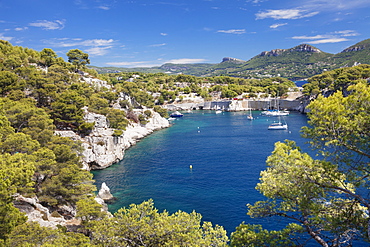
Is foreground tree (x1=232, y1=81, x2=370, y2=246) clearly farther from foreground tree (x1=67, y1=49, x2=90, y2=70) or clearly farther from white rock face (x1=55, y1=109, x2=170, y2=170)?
foreground tree (x1=67, y1=49, x2=90, y2=70)

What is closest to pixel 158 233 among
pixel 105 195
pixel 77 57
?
pixel 105 195

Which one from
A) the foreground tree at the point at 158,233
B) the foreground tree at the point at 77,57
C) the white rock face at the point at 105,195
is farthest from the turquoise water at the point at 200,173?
the foreground tree at the point at 77,57

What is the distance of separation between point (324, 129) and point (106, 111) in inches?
2119

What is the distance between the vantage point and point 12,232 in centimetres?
1451

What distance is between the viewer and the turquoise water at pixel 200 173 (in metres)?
31.4

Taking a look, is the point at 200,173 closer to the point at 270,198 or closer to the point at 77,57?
the point at 270,198

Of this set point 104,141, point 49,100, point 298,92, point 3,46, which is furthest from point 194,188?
point 298,92

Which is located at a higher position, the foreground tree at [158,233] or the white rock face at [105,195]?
the foreground tree at [158,233]

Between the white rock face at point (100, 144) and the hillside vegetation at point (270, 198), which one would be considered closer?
the hillside vegetation at point (270, 198)

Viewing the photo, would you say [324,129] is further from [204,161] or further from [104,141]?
[104,141]

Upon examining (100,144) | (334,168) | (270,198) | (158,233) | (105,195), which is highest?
(334,168)

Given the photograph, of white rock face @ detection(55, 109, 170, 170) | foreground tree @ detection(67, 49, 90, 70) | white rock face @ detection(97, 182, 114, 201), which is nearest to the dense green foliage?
white rock face @ detection(55, 109, 170, 170)

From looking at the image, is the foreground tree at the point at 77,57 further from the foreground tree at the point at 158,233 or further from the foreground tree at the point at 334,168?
the foreground tree at the point at 334,168

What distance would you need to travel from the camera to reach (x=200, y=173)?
43.4 metres
